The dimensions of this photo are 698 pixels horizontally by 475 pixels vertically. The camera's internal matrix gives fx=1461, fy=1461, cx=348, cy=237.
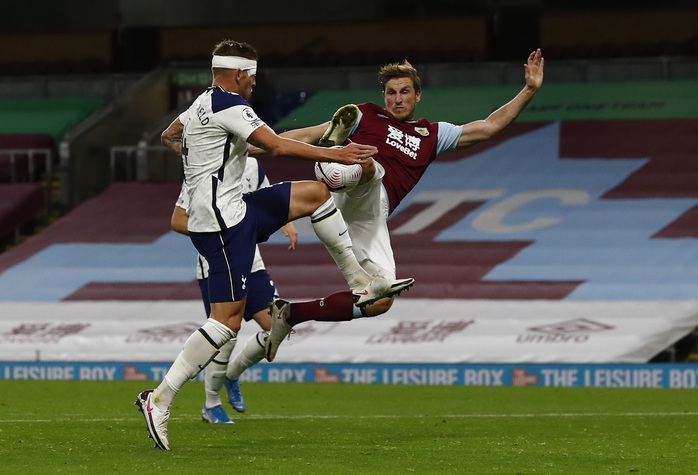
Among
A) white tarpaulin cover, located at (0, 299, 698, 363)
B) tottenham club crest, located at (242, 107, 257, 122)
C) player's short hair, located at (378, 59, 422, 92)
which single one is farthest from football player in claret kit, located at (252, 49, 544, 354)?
white tarpaulin cover, located at (0, 299, 698, 363)

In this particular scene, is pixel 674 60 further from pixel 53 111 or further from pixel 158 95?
pixel 53 111

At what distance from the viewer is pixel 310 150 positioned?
8.26 metres

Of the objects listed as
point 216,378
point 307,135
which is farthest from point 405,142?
point 216,378

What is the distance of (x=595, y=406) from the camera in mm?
13156

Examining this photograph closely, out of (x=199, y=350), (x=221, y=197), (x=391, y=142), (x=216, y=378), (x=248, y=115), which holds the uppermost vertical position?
(x=248, y=115)

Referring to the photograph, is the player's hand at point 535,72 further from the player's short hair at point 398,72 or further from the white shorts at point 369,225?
the white shorts at point 369,225

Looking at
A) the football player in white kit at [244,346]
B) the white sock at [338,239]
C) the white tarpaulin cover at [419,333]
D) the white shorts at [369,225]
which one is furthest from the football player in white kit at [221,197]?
the white tarpaulin cover at [419,333]

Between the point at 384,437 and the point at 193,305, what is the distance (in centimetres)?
1157

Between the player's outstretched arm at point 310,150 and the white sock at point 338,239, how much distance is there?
3.33 feet

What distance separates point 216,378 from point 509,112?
2936mm

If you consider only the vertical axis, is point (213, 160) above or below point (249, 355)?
above

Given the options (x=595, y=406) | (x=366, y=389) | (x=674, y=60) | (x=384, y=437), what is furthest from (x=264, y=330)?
(x=674, y=60)

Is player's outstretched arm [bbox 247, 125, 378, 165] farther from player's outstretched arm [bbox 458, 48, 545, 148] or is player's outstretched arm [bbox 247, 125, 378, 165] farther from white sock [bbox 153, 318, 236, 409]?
player's outstretched arm [bbox 458, 48, 545, 148]

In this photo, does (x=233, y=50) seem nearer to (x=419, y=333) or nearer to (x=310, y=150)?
(x=310, y=150)
